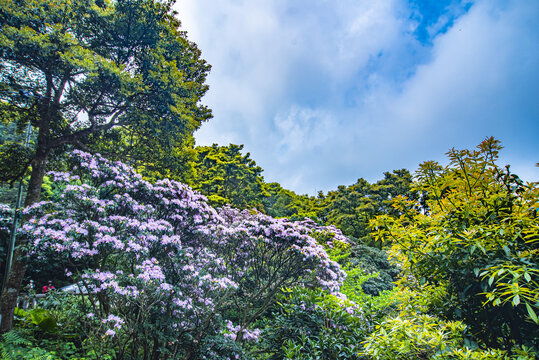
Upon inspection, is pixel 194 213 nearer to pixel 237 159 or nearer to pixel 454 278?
pixel 454 278

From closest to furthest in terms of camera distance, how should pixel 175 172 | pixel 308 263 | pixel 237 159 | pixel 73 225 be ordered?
pixel 73 225 → pixel 308 263 → pixel 175 172 → pixel 237 159

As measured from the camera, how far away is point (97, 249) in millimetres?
3473

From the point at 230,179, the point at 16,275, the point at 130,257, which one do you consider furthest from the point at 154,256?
the point at 230,179

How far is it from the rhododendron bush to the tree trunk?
1.25m

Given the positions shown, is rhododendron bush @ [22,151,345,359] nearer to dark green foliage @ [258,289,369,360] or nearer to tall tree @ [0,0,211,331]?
dark green foliage @ [258,289,369,360]

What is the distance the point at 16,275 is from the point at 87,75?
164 inches

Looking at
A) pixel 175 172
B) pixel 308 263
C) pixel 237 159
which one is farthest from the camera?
pixel 237 159

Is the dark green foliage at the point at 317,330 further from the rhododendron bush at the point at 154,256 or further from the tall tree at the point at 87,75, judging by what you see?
the tall tree at the point at 87,75

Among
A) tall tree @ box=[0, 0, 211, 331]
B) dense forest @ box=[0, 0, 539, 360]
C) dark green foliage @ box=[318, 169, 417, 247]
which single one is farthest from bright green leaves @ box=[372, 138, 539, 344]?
dark green foliage @ box=[318, 169, 417, 247]

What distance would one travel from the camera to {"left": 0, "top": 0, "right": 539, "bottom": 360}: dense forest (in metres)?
1.67

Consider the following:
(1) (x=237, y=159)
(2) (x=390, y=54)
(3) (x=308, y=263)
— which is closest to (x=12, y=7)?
(3) (x=308, y=263)

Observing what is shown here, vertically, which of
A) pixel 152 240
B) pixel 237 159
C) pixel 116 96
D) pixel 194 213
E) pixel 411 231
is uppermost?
pixel 237 159

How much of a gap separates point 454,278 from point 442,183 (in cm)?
74

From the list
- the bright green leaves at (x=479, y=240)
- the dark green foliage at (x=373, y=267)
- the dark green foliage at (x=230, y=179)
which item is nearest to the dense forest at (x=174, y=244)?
the bright green leaves at (x=479, y=240)
